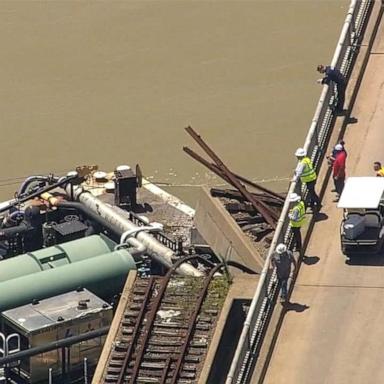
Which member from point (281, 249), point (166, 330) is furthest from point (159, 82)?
point (281, 249)

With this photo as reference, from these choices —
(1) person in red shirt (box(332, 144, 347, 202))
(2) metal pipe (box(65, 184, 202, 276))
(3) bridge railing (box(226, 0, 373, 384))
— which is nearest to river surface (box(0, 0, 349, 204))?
(2) metal pipe (box(65, 184, 202, 276))

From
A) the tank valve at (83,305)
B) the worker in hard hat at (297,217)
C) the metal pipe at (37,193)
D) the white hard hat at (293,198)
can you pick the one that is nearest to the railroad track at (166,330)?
the worker in hard hat at (297,217)

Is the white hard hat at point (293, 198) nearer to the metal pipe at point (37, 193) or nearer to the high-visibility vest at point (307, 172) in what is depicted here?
the high-visibility vest at point (307, 172)

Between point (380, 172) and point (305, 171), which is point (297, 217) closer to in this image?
point (305, 171)

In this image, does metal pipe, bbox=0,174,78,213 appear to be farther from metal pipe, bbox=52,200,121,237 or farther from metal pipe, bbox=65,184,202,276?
metal pipe, bbox=52,200,121,237

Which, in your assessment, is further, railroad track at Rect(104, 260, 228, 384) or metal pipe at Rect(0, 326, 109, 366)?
metal pipe at Rect(0, 326, 109, 366)

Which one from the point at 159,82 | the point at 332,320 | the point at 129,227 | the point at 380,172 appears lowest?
the point at 129,227

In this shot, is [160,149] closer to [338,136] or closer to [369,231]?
[338,136]
